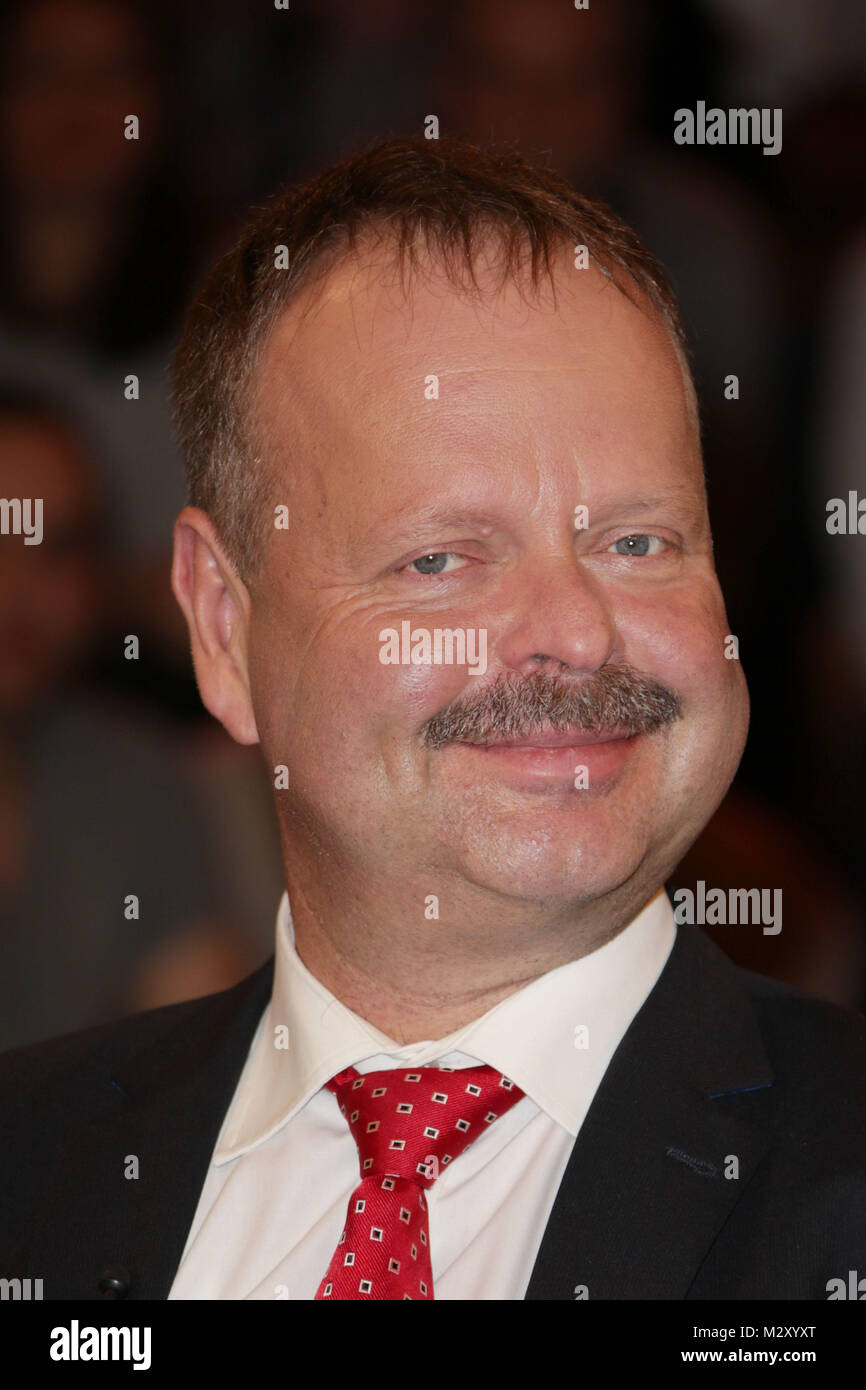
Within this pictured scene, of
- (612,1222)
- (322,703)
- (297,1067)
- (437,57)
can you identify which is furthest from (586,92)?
(612,1222)

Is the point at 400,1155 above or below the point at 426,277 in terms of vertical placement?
below

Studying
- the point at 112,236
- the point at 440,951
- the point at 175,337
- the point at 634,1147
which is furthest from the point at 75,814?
the point at 634,1147

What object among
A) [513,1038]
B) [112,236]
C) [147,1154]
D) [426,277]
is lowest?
[147,1154]

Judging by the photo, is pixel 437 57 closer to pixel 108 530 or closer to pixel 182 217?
pixel 182 217

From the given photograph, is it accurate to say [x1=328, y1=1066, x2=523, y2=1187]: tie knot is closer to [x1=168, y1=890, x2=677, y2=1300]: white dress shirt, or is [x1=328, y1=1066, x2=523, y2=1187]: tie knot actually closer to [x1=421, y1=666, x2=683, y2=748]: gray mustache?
[x1=168, y1=890, x2=677, y2=1300]: white dress shirt

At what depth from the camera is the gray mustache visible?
1634 mm

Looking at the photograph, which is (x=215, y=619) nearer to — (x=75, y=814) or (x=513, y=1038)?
(x=513, y=1038)

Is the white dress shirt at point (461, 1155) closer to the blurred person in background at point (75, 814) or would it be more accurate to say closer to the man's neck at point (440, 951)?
the man's neck at point (440, 951)

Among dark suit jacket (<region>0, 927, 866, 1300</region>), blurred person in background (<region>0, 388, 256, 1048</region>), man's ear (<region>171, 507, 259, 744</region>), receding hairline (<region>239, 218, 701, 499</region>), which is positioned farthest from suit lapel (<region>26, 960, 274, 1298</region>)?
blurred person in background (<region>0, 388, 256, 1048</region>)

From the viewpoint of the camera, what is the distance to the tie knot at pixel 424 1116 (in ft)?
5.44

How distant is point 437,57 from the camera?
3.28 meters

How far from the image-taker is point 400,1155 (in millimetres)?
1660

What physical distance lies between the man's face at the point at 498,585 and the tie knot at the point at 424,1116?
→ 21cm

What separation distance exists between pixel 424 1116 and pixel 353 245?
0.92 metres
